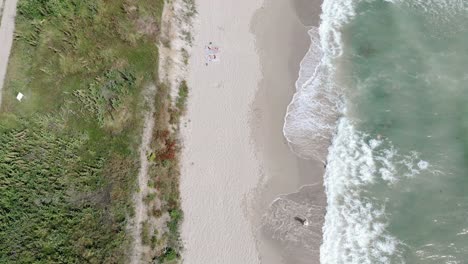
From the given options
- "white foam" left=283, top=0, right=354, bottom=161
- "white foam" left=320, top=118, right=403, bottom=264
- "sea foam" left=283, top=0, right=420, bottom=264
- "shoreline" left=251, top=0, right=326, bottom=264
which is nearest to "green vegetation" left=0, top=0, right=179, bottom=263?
"shoreline" left=251, top=0, right=326, bottom=264

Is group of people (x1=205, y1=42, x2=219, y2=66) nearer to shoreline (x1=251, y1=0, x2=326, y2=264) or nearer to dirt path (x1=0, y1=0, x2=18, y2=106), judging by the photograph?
shoreline (x1=251, y1=0, x2=326, y2=264)

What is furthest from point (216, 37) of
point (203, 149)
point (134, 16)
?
point (203, 149)

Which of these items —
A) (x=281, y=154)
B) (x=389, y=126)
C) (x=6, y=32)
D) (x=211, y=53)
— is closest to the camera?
(x=6, y=32)

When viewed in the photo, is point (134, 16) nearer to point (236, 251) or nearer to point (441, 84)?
point (236, 251)

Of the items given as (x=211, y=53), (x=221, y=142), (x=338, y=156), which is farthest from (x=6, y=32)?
(x=338, y=156)

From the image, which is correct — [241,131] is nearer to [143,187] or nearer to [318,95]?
[318,95]
